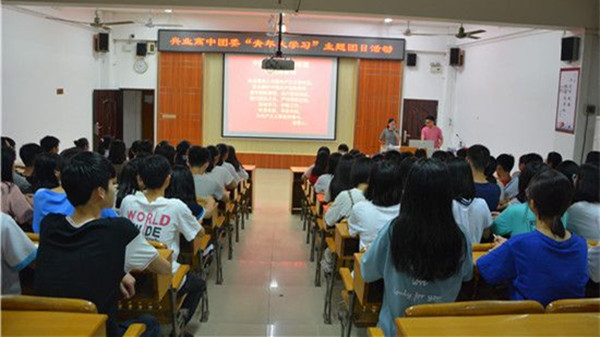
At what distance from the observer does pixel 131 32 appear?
34.6ft

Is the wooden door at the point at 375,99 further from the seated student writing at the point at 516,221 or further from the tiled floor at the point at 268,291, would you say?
the seated student writing at the point at 516,221

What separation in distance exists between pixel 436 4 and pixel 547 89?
243 cm

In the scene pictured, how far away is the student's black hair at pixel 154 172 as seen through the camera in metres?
2.79

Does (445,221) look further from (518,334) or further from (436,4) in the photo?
(436,4)

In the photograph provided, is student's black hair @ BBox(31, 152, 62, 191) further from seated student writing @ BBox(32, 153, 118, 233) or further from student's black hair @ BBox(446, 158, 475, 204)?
student's black hair @ BBox(446, 158, 475, 204)

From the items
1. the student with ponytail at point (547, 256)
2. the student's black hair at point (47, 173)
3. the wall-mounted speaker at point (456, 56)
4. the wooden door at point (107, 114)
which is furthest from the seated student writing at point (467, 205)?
the wooden door at point (107, 114)

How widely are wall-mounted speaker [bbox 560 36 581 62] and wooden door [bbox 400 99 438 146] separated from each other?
4707mm

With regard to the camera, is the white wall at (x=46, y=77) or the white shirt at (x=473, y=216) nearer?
the white shirt at (x=473, y=216)

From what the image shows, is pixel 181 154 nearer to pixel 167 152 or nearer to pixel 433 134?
pixel 167 152

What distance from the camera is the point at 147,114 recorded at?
1124 cm

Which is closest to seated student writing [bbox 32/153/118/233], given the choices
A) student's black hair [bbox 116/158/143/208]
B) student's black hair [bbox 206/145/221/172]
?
student's black hair [bbox 116/158/143/208]

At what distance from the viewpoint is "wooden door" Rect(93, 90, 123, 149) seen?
1020 centimetres

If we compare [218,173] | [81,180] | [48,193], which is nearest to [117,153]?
[218,173]

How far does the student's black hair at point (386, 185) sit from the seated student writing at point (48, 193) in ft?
4.71
